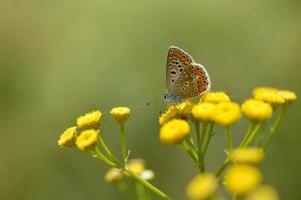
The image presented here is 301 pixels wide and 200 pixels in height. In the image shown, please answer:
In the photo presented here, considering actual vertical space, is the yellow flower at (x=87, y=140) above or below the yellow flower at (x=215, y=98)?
above

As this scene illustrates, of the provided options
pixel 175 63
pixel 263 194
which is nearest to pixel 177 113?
pixel 175 63

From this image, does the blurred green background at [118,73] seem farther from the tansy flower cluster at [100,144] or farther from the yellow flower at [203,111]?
the yellow flower at [203,111]

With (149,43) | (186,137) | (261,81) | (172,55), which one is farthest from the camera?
(149,43)

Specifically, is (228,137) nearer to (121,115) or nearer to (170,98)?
(121,115)

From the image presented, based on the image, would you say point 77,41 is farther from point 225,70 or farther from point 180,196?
point 180,196

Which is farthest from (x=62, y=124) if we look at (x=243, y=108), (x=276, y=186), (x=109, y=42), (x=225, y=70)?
(x=243, y=108)

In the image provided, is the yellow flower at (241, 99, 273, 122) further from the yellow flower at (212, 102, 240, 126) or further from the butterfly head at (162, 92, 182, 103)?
the butterfly head at (162, 92, 182, 103)

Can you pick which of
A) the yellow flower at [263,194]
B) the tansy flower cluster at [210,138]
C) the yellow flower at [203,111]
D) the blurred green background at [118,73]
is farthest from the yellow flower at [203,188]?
the blurred green background at [118,73]
